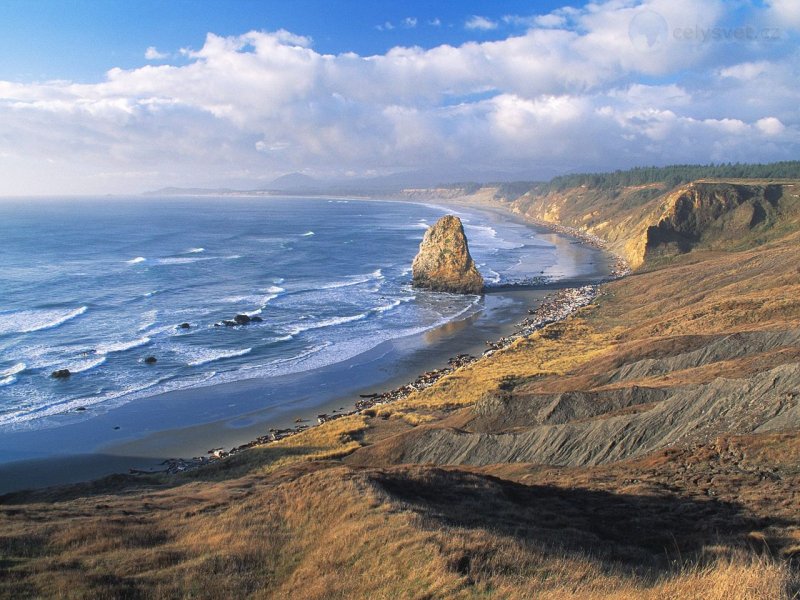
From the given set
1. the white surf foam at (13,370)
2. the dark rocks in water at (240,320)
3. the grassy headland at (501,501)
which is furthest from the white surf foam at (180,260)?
the grassy headland at (501,501)

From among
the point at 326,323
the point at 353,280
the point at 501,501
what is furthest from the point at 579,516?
the point at 353,280

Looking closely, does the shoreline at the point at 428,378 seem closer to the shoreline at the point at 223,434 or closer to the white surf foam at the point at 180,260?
the shoreline at the point at 223,434

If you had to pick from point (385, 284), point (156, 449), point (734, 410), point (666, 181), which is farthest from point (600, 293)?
point (666, 181)

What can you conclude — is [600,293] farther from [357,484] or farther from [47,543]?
[47,543]

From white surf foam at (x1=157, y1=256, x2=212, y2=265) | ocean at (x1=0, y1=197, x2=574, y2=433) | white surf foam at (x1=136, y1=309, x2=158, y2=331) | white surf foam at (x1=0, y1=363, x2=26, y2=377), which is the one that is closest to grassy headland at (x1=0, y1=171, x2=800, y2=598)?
ocean at (x1=0, y1=197, x2=574, y2=433)

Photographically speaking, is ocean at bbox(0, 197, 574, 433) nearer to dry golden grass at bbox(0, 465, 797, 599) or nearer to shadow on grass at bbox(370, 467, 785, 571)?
dry golden grass at bbox(0, 465, 797, 599)

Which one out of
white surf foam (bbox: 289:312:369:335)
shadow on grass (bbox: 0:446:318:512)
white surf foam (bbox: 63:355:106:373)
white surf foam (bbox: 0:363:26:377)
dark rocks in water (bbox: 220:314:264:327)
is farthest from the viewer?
dark rocks in water (bbox: 220:314:264:327)

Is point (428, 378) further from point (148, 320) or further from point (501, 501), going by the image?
point (148, 320)
